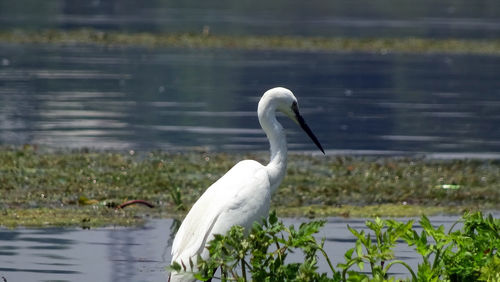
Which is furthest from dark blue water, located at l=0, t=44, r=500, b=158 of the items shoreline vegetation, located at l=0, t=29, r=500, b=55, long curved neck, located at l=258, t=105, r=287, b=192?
long curved neck, located at l=258, t=105, r=287, b=192

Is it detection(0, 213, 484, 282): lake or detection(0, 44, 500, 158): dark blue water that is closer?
detection(0, 213, 484, 282): lake

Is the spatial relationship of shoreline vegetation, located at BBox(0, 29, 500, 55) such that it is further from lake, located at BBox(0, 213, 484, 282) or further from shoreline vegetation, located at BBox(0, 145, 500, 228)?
lake, located at BBox(0, 213, 484, 282)

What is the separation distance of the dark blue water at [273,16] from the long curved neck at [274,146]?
33.7 metres

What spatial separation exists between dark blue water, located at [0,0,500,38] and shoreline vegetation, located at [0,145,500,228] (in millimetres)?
27536

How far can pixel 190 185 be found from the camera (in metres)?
13.6

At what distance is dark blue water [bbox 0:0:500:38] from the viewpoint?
45219 millimetres

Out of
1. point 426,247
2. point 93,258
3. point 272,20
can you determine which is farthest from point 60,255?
point 272,20

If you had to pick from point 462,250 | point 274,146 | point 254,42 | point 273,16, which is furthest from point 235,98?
point 273,16

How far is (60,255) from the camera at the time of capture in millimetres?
10352

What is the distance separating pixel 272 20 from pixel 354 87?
25.4 metres

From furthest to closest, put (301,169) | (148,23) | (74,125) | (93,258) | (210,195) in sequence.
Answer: (148,23)
(74,125)
(301,169)
(93,258)
(210,195)

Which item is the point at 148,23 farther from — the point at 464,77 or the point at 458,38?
the point at 464,77

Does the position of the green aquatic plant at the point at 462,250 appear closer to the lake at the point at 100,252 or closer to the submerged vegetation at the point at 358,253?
the submerged vegetation at the point at 358,253

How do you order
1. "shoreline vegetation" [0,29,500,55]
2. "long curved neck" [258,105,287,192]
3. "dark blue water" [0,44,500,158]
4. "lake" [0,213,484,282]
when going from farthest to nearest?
"shoreline vegetation" [0,29,500,55] < "dark blue water" [0,44,500,158] < "lake" [0,213,484,282] < "long curved neck" [258,105,287,192]
